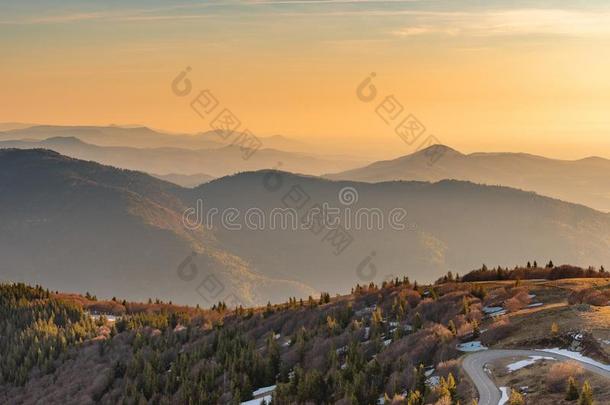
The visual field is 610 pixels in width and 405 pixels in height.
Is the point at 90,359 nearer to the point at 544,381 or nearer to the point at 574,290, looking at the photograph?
the point at 574,290

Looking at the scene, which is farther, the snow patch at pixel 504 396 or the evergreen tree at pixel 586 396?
the snow patch at pixel 504 396

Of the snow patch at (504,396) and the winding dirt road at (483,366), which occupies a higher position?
the winding dirt road at (483,366)

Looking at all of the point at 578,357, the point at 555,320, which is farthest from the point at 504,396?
the point at 555,320

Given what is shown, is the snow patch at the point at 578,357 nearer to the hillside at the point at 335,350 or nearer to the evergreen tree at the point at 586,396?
the hillside at the point at 335,350

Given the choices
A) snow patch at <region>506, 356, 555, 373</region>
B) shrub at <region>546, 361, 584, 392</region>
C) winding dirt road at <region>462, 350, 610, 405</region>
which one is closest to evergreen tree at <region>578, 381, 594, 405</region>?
shrub at <region>546, 361, 584, 392</region>

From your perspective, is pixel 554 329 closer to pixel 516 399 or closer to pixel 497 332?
pixel 497 332

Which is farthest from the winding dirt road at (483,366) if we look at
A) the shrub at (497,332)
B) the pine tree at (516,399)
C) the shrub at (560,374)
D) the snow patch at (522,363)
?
the shrub at (497,332)

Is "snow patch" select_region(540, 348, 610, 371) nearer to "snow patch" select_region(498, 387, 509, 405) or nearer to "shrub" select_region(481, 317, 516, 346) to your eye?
"shrub" select_region(481, 317, 516, 346)

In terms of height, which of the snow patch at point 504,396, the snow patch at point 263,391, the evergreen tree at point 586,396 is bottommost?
the snow patch at point 263,391

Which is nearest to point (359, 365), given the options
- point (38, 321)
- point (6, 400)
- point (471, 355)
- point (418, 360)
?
point (418, 360)

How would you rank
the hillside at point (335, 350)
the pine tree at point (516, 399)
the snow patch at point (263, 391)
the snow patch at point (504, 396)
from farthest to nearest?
the snow patch at point (263, 391) → the hillside at point (335, 350) → the snow patch at point (504, 396) → the pine tree at point (516, 399)
